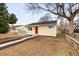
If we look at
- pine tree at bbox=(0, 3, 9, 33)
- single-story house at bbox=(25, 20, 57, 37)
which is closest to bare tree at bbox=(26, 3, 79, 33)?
single-story house at bbox=(25, 20, 57, 37)

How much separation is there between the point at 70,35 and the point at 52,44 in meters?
0.24

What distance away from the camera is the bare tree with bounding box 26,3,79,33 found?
2910 mm

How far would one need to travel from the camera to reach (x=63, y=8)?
2.93 m

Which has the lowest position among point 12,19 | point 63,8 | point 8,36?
point 8,36

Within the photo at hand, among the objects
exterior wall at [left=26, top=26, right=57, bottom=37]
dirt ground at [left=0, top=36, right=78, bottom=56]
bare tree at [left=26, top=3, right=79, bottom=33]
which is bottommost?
dirt ground at [left=0, top=36, right=78, bottom=56]

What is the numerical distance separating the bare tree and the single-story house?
0.48 feet

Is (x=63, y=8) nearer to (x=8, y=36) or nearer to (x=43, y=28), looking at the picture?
(x=43, y=28)

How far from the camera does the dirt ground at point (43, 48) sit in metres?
2.90

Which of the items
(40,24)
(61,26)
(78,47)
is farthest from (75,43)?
(40,24)

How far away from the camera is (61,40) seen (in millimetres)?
2936

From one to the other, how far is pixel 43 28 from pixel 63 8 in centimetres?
34

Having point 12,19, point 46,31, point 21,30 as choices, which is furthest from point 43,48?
point 12,19

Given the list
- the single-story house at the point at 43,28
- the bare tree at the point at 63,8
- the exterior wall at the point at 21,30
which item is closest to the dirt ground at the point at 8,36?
the exterior wall at the point at 21,30

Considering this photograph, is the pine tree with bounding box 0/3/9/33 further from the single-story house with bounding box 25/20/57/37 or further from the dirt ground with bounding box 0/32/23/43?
the single-story house with bounding box 25/20/57/37
